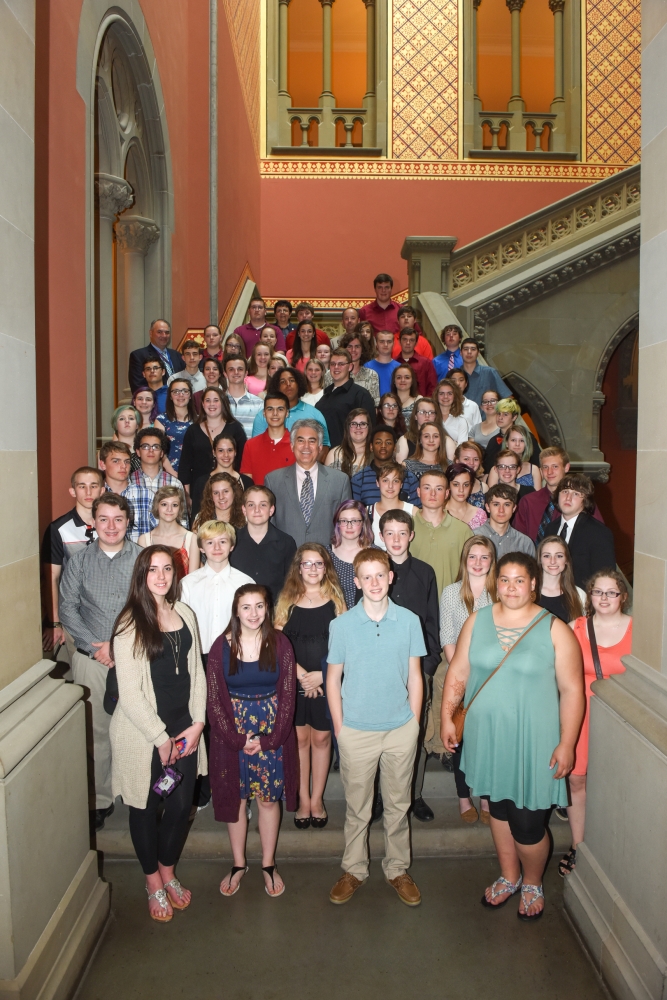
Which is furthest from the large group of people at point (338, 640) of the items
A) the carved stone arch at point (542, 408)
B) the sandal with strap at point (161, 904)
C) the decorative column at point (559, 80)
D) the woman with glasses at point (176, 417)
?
the decorative column at point (559, 80)

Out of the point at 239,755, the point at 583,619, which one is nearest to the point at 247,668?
the point at 239,755

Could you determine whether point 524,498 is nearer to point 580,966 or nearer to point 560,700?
point 560,700

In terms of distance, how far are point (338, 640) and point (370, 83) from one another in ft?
46.1

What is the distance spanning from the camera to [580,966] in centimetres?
322

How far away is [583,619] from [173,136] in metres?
7.49

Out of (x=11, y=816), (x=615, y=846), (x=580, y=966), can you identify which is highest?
(x=11, y=816)

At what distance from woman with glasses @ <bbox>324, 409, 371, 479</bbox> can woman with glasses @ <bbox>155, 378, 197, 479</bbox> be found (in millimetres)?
1189

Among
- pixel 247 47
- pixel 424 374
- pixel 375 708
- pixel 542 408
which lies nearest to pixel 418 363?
pixel 424 374

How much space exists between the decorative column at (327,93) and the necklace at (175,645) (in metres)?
13.3

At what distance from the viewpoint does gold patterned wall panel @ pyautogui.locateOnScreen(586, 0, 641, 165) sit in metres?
14.8

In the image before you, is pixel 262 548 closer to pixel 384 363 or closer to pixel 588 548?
pixel 588 548

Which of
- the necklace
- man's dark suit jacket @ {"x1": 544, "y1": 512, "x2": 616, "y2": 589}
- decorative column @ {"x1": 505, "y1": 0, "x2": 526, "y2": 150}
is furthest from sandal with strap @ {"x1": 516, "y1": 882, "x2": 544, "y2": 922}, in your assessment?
decorative column @ {"x1": 505, "y1": 0, "x2": 526, "y2": 150}

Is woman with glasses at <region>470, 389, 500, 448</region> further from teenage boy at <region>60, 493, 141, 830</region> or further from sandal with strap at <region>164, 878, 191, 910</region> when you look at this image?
sandal with strap at <region>164, 878, 191, 910</region>

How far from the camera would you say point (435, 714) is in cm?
427
